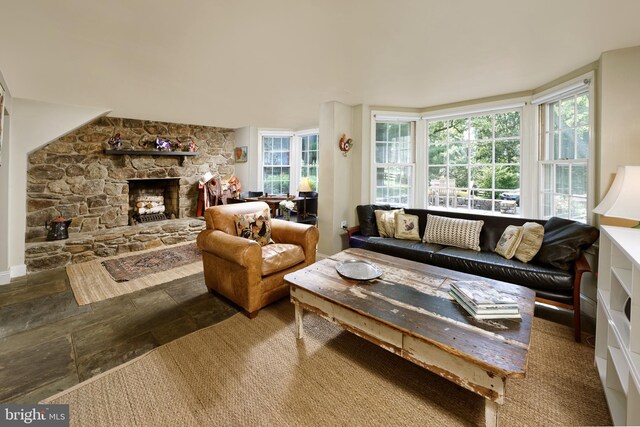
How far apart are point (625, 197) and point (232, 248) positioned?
9.03 feet

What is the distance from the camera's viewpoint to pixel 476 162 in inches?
142

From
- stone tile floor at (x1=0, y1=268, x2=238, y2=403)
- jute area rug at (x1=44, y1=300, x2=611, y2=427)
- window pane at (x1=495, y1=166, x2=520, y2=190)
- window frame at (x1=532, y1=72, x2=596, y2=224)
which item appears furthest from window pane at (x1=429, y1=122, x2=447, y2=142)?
stone tile floor at (x1=0, y1=268, x2=238, y2=403)

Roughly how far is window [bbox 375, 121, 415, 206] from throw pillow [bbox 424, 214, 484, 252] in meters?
0.89

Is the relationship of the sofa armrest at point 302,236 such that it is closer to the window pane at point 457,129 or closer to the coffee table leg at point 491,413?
the coffee table leg at point 491,413

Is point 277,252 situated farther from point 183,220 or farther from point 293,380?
point 183,220

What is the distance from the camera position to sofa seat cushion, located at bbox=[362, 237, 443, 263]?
2.92 metres

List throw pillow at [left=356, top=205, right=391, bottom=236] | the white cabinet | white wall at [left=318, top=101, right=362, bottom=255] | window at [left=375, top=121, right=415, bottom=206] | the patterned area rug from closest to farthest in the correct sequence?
1. the white cabinet
2. the patterned area rug
3. throw pillow at [left=356, top=205, right=391, bottom=236]
4. white wall at [left=318, top=101, right=362, bottom=255]
5. window at [left=375, top=121, right=415, bottom=206]

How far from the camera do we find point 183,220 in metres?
4.96

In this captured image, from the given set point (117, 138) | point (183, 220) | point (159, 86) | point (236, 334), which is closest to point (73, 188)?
point (117, 138)

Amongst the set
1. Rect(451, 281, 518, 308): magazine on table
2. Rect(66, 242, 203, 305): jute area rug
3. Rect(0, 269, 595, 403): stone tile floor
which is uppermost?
Rect(451, 281, 518, 308): magazine on table

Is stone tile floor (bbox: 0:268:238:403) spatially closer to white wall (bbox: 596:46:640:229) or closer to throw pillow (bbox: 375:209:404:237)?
throw pillow (bbox: 375:209:404:237)

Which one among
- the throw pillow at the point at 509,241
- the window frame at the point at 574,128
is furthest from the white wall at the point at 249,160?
the window frame at the point at 574,128

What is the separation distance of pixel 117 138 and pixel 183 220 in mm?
1622

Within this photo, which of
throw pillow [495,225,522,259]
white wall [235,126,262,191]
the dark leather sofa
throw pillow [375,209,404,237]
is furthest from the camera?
white wall [235,126,262,191]
